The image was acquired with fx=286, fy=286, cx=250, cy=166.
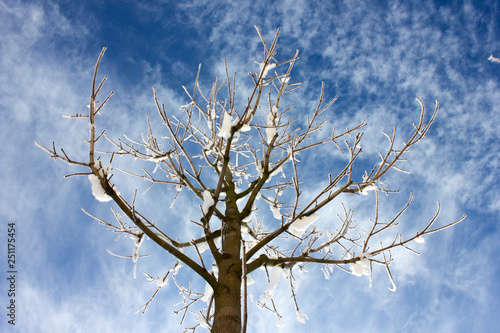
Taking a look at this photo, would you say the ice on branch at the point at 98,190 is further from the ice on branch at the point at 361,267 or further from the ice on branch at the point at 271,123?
the ice on branch at the point at 361,267

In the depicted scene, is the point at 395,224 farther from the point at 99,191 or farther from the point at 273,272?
the point at 99,191

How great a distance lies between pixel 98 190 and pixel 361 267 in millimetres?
2273

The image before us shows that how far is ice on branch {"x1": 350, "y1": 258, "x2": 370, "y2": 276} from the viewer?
2.48 metres

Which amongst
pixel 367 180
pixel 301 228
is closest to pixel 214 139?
pixel 301 228

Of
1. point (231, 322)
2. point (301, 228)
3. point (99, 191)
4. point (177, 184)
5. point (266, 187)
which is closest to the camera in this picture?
point (231, 322)

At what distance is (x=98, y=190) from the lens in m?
2.22

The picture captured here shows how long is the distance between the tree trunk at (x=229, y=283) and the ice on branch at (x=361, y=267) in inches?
40.1

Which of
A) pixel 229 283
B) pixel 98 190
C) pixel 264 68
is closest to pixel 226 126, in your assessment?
pixel 264 68

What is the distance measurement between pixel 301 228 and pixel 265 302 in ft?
5.42

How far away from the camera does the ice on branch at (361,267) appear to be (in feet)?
8.13

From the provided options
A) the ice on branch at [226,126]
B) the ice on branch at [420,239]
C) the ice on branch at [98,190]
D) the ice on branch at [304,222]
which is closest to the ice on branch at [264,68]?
the ice on branch at [226,126]

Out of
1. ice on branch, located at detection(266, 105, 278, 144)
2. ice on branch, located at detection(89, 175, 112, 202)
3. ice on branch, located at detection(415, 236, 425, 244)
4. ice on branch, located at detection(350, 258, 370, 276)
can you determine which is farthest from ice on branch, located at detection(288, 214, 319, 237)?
ice on branch, located at detection(89, 175, 112, 202)

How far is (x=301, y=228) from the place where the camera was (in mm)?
2635

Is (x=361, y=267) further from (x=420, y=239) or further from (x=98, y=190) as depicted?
(x=98, y=190)
